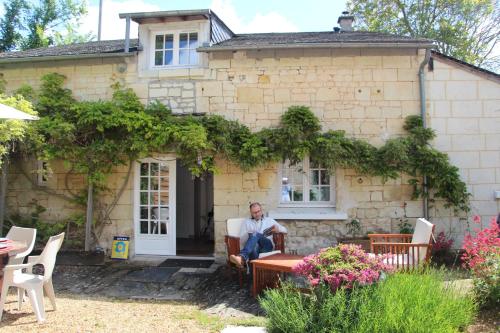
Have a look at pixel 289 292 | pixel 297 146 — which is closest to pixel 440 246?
pixel 297 146

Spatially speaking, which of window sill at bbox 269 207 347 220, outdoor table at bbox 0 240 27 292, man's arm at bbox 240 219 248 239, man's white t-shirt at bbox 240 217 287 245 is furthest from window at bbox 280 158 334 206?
outdoor table at bbox 0 240 27 292

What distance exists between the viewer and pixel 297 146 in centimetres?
762

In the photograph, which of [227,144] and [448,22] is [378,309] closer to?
[227,144]

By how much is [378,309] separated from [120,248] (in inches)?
234

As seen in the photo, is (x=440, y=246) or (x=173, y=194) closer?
(x=440, y=246)

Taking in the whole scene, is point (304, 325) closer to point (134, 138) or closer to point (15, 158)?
point (134, 138)

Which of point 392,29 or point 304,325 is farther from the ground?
point 392,29

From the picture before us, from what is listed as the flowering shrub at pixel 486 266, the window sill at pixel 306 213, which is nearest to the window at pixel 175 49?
the window sill at pixel 306 213

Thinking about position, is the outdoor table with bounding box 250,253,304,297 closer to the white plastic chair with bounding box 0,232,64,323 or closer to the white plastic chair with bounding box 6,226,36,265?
the white plastic chair with bounding box 0,232,64,323

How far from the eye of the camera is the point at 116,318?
191 inches

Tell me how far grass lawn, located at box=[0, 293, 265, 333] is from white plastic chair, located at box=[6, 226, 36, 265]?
567 mm

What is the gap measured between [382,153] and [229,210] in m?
3.05

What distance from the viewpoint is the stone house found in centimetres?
785

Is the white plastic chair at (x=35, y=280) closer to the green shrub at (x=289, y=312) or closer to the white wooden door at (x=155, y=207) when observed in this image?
the green shrub at (x=289, y=312)
